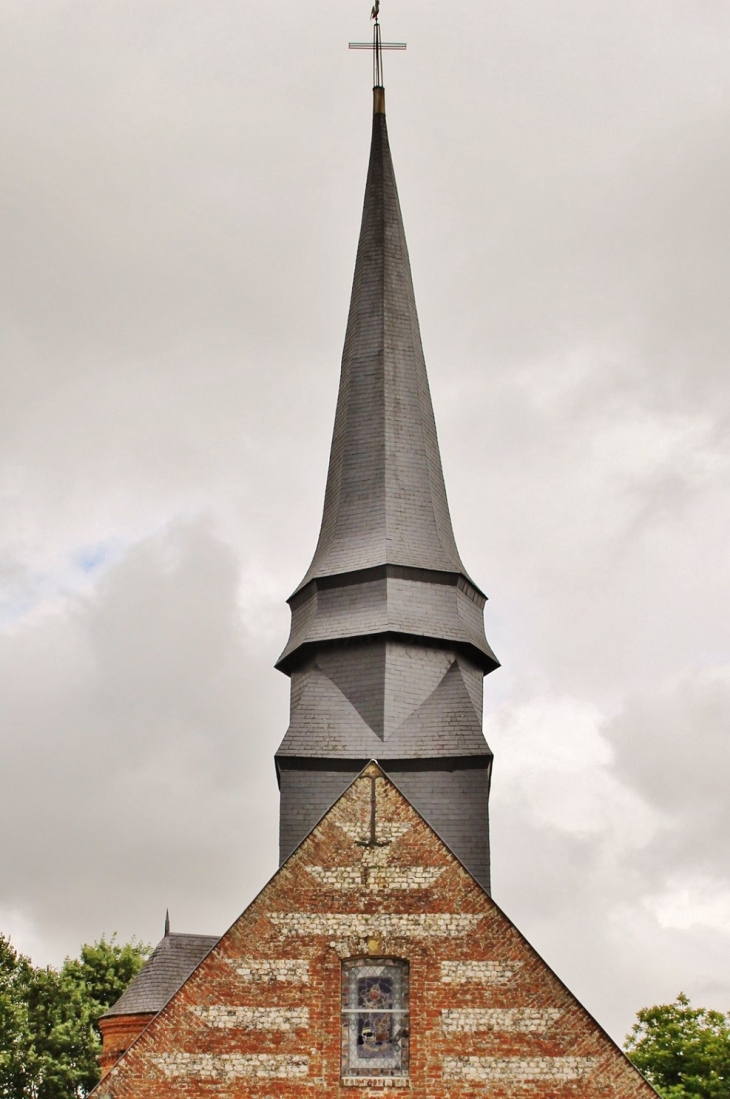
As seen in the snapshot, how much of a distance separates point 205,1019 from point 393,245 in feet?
65.2

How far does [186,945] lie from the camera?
998 inches

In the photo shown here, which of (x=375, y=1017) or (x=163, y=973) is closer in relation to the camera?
(x=375, y=1017)

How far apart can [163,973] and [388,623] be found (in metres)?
7.43

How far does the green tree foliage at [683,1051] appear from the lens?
35375mm

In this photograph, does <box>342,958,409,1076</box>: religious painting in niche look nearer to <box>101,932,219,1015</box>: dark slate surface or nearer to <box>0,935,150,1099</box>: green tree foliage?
<box>101,932,219,1015</box>: dark slate surface

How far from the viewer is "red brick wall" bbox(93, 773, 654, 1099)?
17.7 meters

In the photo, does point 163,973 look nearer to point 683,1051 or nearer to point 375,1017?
point 375,1017

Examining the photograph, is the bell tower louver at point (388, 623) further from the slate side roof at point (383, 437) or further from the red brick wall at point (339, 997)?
the red brick wall at point (339, 997)

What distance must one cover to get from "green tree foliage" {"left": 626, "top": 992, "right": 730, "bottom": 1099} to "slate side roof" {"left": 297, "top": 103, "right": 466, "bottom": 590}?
52.7 ft

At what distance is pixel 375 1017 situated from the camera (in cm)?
1816

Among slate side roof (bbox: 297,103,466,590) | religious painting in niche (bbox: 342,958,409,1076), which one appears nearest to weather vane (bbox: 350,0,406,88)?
slate side roof (bbox: 297,103,466,590)

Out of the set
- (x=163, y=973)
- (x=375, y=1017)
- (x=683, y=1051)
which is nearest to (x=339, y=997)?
(x=375, y=1017)

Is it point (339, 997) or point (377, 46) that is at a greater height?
point (377, 46)

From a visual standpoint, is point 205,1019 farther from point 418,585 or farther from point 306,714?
point 418,585
